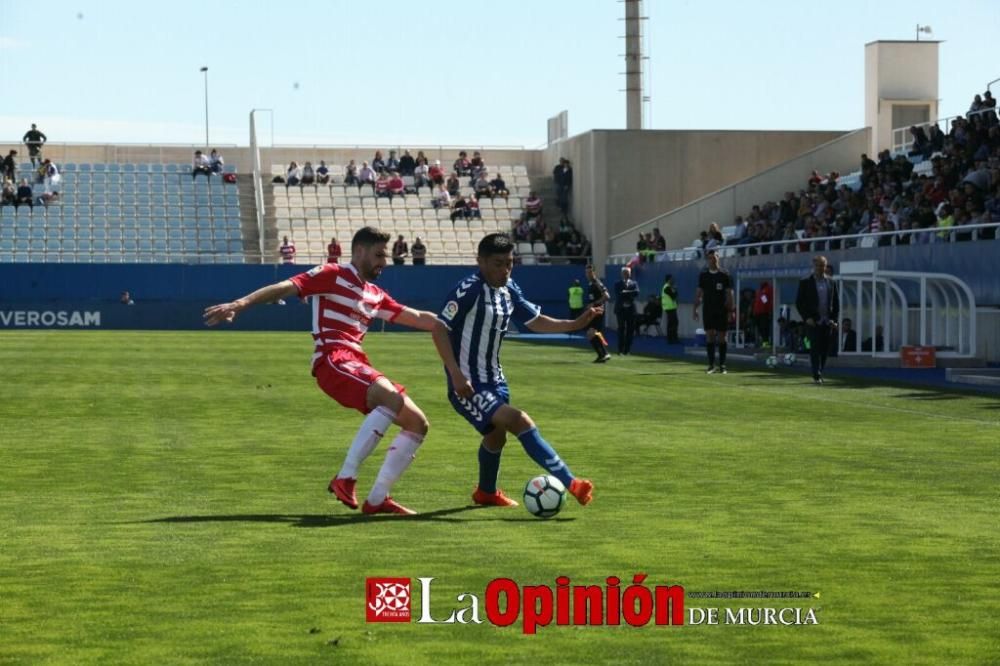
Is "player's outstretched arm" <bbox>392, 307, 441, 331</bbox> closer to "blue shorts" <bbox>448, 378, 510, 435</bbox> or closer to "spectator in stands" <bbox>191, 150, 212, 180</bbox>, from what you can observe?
"blue shorts" <bbox>448, 378, 510, 435</bbox>

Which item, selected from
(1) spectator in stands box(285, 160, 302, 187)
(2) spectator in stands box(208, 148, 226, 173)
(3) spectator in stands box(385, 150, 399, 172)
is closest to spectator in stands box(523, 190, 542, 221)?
(3) spectator in stands box(385, 150, 399, 172)

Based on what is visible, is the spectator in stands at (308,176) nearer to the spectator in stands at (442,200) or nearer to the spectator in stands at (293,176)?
the spectator in stands at (293,176)

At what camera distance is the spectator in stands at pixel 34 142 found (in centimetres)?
7012

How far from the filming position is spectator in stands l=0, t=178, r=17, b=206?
66.9 metres

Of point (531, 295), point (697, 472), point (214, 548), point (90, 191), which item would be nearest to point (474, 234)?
point (531, 295)

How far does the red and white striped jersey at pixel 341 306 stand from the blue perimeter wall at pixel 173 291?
47.8m

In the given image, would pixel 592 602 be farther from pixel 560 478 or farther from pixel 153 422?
pixel 153 422

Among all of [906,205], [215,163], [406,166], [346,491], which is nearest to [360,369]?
[346,491]

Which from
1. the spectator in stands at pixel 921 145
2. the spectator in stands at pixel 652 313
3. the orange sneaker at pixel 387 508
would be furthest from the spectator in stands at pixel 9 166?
the orange sneaker at pixel 387 508

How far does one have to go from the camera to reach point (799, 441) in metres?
17.2

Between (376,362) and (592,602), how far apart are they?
27.4 metres

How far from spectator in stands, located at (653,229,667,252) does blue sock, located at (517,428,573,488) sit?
42166 millimetres

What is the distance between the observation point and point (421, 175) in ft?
232

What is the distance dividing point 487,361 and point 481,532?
1439 mm
